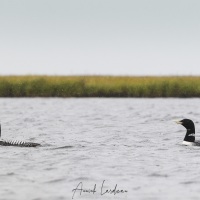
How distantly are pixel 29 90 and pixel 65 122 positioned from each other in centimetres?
1484

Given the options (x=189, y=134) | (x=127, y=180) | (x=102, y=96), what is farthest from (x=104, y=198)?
(x=102, y=96)

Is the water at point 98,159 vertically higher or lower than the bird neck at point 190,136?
lower

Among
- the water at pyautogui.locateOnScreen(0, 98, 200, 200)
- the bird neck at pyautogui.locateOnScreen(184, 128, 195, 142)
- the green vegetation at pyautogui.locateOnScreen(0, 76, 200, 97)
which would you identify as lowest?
the water at pyautogui.locateOnScreen(0, 98, 200, 200)

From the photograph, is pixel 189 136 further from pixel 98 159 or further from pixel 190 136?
pixel 98 159

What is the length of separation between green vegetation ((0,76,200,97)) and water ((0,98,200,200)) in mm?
11451

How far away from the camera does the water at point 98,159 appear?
31.2ft

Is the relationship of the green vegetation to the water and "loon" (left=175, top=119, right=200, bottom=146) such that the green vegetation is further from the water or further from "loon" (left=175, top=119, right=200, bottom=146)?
"loon" (left=175, top=119, right=200, bottom=146)

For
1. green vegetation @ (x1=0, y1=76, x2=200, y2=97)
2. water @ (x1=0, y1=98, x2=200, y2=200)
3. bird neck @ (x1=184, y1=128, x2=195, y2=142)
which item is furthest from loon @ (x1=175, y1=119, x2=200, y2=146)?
green vegetation @ (x1=0, y1=76, x2=200, y2=97)

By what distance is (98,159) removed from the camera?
486 inches

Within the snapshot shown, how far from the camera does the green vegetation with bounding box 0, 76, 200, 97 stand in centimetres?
3650

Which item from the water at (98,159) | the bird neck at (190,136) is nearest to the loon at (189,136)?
the bird neck at (190,136)

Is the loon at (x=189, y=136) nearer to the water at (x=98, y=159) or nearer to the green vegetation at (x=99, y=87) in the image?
the water at (x=98, y=159)

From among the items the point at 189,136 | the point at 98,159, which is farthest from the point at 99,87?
the point at 98,159

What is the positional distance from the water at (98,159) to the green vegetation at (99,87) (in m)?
11.5
